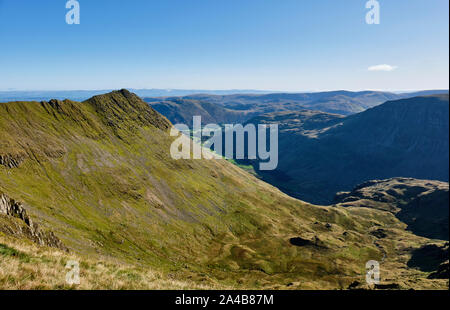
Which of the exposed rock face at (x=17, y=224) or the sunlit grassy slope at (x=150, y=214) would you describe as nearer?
the exposed rock face at (x=17, y=224)

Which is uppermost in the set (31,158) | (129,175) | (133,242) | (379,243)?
(31,158)

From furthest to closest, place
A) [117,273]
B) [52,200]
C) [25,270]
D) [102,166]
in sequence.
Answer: [102,166]
[52,200]
[117,273]
[25,270]

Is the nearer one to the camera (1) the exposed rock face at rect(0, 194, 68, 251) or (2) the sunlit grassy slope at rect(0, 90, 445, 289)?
(1) the exposed rock face at rect(0, 194, 68, 251)

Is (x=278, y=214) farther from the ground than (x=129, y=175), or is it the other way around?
(x=129, y=175)

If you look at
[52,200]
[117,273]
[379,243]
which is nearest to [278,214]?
[379,243]

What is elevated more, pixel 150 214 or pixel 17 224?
pixel 17 224

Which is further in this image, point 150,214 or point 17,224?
point 150,214
